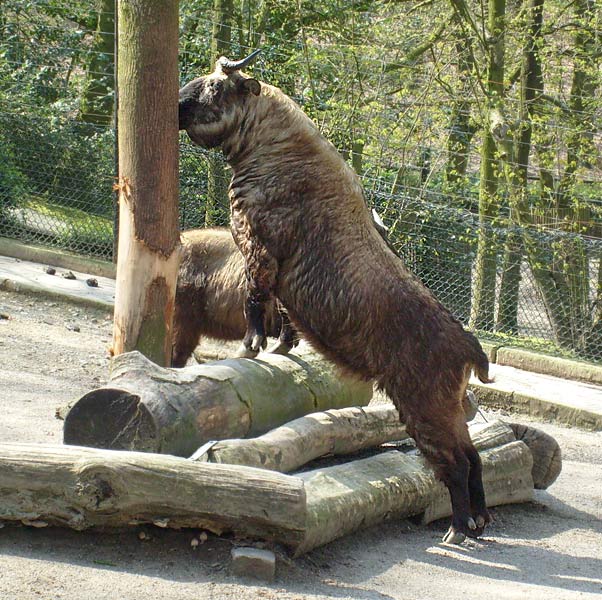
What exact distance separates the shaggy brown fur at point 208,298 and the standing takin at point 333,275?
1389 millimetres

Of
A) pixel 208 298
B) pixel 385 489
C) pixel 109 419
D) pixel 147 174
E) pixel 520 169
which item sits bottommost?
pixel 385 489

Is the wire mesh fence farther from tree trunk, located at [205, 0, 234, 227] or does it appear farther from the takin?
the takin

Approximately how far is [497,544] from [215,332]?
296cm

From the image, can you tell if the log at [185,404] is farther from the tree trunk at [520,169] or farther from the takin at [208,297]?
the tree trunk at [520,169]

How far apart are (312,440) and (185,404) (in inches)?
33.2

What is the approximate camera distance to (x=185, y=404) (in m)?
5.00

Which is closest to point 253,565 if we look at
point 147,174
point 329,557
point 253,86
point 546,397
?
point 329,557

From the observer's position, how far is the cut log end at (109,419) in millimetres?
4773

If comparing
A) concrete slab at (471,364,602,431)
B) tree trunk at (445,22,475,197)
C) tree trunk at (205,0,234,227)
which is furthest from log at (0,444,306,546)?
tree trunk at (445,22,475,197)

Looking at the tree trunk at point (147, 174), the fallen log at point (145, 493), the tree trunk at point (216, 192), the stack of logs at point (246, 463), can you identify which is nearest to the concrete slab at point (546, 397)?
the stack of logs at point (246, 463)

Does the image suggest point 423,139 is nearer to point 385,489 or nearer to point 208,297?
point 208,297

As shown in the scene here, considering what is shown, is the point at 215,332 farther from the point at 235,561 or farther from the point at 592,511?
the point at 235,561

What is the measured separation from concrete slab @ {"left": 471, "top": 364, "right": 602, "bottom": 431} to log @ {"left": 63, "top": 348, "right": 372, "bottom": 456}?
291 cm

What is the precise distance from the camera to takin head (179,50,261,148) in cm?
610
